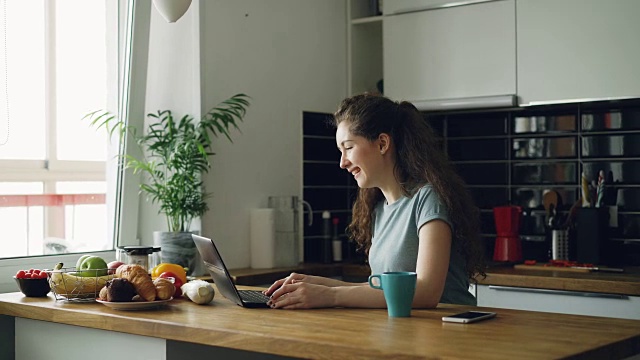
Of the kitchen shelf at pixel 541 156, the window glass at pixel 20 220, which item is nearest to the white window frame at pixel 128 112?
the window glass at pixel 20 220

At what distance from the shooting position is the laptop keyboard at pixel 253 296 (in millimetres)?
2518

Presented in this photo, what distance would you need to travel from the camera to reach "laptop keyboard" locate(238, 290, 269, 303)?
8.26 ft

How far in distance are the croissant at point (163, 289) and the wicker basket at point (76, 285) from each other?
0.23 metres

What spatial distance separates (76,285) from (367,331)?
1.03m

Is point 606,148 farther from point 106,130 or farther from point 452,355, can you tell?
point 452,355

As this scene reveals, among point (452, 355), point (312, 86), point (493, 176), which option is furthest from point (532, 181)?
point (452, 355)

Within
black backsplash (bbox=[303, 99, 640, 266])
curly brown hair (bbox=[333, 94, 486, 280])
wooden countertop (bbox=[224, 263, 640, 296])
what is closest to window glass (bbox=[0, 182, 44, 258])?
wooden countertop (bbox=[224, 263, 640, 296])

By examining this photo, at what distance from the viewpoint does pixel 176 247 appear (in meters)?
3.64

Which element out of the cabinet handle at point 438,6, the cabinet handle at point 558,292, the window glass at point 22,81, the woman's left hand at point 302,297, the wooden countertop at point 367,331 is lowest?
the cabinet handle at point 558,292

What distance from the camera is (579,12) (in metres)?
3.89

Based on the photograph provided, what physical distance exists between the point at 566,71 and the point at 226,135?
5.00 ft

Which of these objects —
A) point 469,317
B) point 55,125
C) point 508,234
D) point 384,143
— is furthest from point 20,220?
point 508,234

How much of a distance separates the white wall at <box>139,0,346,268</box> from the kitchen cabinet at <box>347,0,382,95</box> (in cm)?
10

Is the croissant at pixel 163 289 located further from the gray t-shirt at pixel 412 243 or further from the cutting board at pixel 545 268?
the cutting board at pixel 545 268
